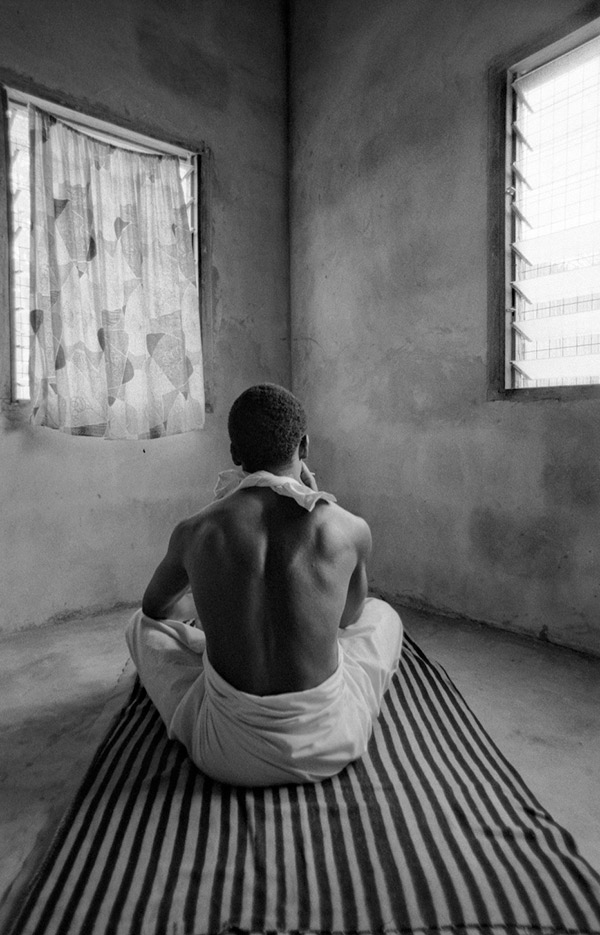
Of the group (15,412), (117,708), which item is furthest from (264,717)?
(15,412)

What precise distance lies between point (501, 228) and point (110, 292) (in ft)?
7.21

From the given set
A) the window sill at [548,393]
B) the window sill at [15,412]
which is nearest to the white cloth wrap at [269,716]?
the window sill at [548,393]

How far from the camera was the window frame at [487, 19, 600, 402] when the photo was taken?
10.0 feet

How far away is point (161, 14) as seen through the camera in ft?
12.2

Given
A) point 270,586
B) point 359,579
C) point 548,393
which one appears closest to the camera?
point 270,586

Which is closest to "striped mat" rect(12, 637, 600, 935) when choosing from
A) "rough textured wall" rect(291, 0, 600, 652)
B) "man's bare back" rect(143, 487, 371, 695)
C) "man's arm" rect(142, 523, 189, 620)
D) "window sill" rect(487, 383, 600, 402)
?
"man's bare back" rect(143, 487, 371, 695)

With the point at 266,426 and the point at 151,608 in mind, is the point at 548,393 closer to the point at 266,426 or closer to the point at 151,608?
the point at 266,426

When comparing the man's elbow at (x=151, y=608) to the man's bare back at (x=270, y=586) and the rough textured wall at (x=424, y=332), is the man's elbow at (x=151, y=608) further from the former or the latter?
the rough textured wall at (x=424, y=332)

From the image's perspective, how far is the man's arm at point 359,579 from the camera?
5.73ft

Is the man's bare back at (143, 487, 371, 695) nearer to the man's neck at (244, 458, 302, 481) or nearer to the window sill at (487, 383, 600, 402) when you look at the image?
the man's neck at (244, 458, 302, 481)

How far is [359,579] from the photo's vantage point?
1.89m

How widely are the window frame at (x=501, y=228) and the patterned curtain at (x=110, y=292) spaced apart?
180 cm

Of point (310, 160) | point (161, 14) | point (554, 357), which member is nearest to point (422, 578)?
point (554, 357)

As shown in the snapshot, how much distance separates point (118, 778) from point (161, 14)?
4.22 metres
